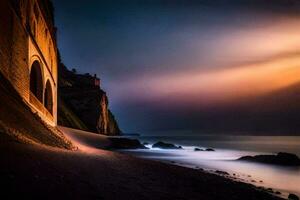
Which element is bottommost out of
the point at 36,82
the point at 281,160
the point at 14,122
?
the point at 281,160

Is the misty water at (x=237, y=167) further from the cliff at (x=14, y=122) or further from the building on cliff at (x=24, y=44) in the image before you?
the building on cliff at (x=24, y=44)

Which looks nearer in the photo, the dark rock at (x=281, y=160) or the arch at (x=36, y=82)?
the arch at (x=36, y=82)

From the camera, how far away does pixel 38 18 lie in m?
27.2

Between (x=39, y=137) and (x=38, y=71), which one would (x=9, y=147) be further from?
(x=38, y=71)

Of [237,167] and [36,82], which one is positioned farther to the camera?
[237,167]

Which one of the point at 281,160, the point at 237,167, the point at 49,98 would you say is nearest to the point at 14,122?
the point at 49,98

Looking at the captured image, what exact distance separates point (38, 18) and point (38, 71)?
4755mm

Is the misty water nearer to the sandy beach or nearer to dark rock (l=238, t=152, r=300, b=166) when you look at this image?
dark rock (l=238, t=152, r=300, b=166)

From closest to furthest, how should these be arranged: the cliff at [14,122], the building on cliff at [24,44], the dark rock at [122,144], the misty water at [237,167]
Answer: the cliff at [14,122], the building on cliff at [24,44], the misty water at [237,167], the dark rock at [122,144]

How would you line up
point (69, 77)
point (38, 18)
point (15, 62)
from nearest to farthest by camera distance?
point (15, 62) < point (38, 18) < point (69, 77)

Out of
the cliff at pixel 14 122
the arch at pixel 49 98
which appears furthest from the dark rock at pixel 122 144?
the cliff at pixel 14 122

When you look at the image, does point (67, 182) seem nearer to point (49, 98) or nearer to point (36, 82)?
point (36, 82)

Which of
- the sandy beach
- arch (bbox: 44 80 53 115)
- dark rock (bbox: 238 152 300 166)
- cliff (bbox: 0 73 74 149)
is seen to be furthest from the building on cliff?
dark rock (bbox: 238 152 300 166)

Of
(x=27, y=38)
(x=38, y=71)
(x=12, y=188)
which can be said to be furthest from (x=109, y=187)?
(x=38, y=71)
